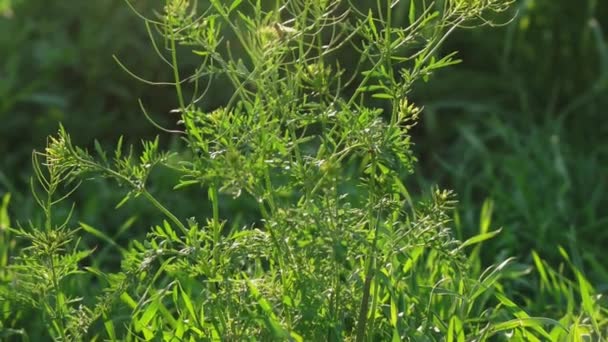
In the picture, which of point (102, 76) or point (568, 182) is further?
point (102, 76)

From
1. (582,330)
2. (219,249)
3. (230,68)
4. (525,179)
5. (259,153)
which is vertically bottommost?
(525,179)

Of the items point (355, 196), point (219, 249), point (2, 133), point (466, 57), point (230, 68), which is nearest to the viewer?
point (230, 68)

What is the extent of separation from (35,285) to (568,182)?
201 cm

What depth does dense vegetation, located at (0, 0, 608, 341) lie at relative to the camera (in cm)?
180

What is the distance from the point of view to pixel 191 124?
181 centimetres

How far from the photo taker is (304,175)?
1770mm

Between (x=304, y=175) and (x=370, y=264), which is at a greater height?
(x=304, y=175)

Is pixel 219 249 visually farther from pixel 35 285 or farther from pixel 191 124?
pixel 35 285

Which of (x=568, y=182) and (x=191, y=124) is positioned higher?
(x=191, y=124)

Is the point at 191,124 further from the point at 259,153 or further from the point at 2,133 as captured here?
the point at 2,133

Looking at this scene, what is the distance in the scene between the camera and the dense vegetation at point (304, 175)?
5.90 feet

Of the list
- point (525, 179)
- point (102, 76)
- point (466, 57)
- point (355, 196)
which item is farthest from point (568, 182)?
point (102, 76)

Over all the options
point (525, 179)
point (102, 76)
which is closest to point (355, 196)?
point (525, 179)

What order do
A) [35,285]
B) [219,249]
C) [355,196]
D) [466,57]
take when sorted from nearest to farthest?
[219,249] < [35,285] < [355,196] < [466,57]
